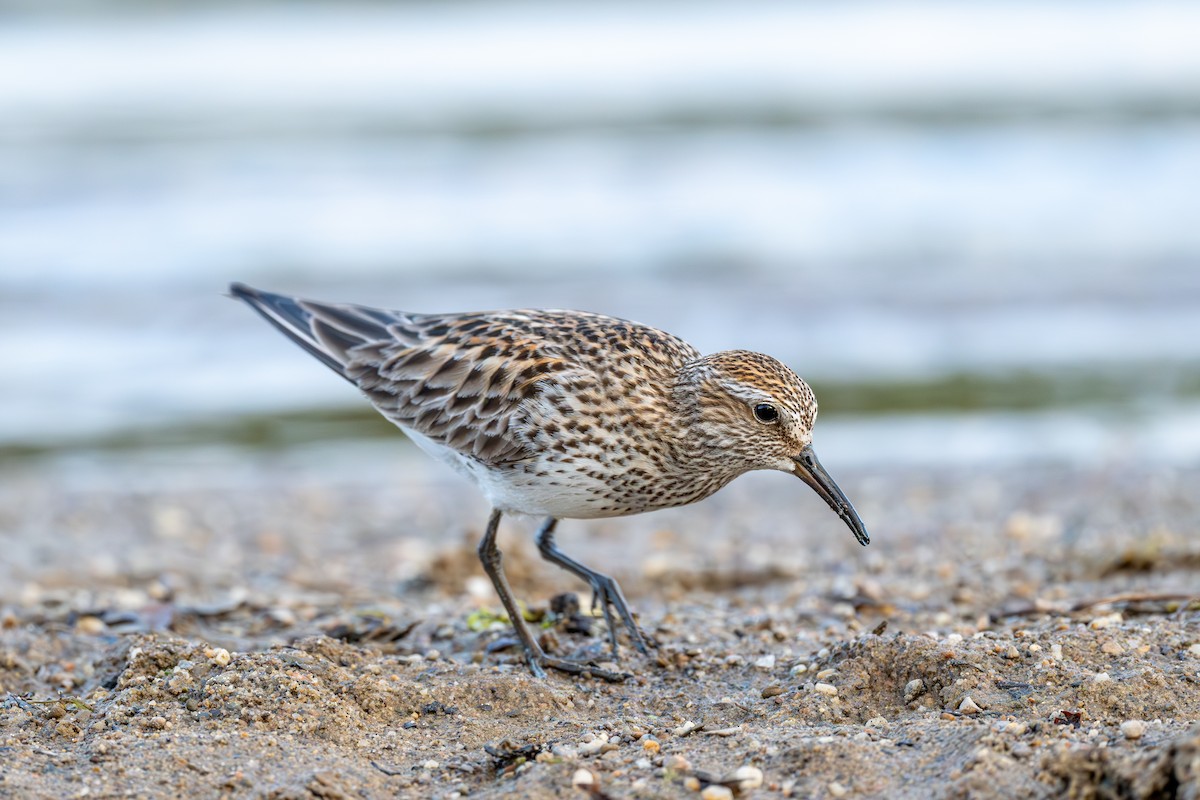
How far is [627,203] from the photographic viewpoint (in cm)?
1786

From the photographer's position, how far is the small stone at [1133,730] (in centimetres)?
426

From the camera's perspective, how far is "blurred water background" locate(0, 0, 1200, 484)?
11.6 metres

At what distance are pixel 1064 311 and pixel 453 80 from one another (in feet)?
43.1

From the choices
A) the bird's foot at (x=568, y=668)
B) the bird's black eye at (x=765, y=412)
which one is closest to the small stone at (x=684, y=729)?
the bird's foot at (x=568, y=668)

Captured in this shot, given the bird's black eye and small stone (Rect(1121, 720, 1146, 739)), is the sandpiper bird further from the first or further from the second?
small stone (Rect(1121, 720, 1146, 739))

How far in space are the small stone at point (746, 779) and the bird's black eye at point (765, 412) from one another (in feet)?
5.87

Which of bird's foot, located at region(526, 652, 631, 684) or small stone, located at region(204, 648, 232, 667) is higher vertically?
small stone, located at region(204, 648, 232, 667)

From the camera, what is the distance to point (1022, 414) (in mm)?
11125

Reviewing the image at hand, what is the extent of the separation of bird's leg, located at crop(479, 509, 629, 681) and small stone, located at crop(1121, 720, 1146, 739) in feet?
6.46

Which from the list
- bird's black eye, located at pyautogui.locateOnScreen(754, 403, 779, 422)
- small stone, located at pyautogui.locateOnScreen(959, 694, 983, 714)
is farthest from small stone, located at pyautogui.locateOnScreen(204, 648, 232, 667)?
small stone, located at pyautogui.locateOnScreen(959, 694, 983, 714)

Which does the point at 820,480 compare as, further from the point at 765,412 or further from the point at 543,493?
the point at 543,493

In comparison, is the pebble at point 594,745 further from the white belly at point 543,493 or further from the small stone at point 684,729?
the white belly at point 543,493

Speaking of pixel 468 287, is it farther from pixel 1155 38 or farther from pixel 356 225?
pixel 1155 38

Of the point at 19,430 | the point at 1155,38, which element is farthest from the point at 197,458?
the point at 1155,38
